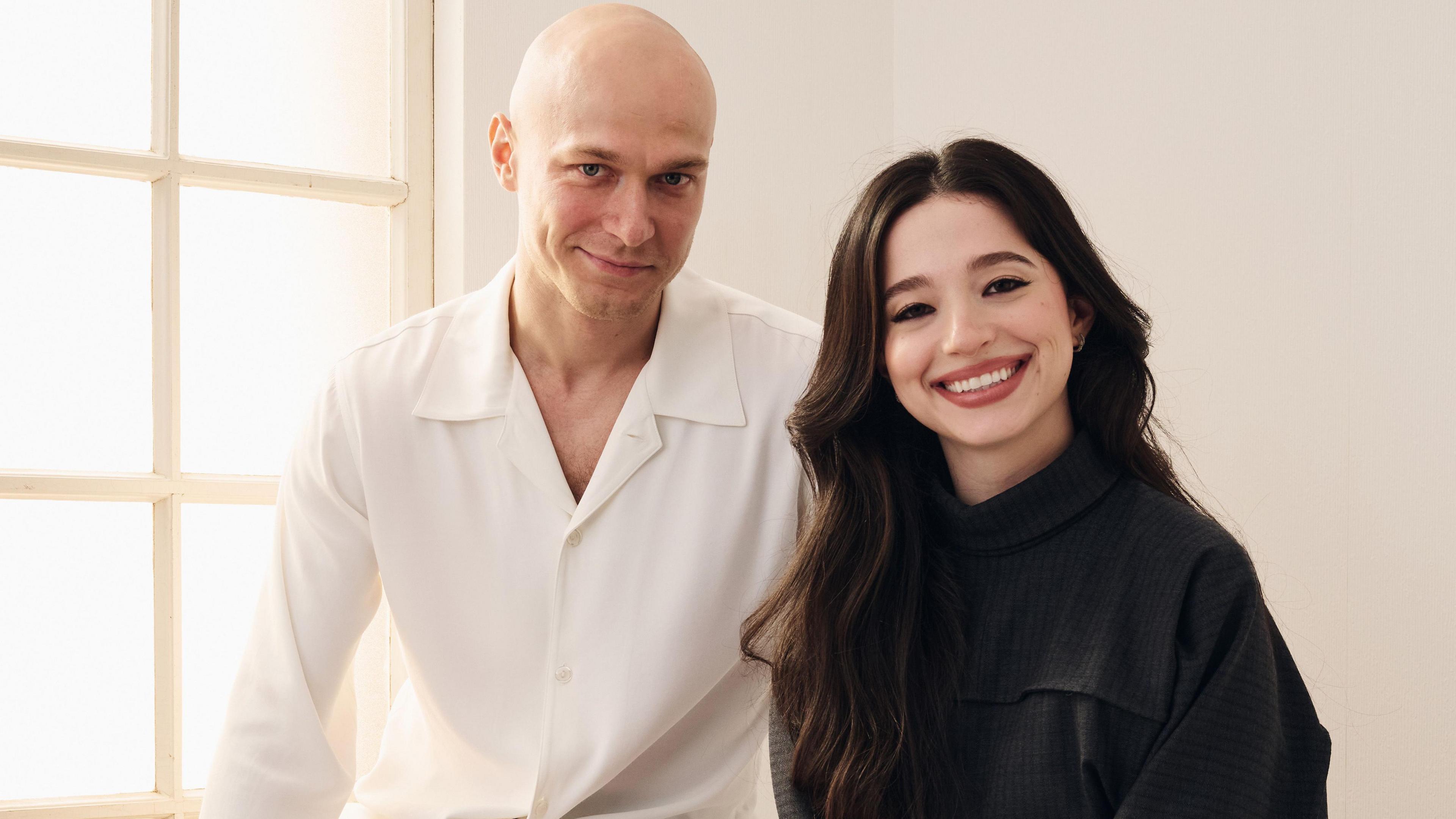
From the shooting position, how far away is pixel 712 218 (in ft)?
Answer: 8.47

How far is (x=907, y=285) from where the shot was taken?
148 cm

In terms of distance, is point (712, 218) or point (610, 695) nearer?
point (610, 695)

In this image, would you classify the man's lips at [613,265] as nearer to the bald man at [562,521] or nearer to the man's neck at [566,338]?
the bald man at [562,521]

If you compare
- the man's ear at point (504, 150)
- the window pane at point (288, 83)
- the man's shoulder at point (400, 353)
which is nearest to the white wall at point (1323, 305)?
the man's ear at point (504, 150)

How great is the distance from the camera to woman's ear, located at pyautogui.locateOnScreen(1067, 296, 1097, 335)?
1.51 metres

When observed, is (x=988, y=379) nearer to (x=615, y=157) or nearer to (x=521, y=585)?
(x=615, y=157)

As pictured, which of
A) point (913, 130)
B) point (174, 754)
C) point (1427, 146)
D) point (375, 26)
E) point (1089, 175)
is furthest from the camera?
point (913, 130)

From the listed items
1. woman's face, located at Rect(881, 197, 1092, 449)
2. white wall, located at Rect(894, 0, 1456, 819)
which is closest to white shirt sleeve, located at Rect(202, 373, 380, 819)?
woman's face, located at Rect(881, 197, 1092, 449)

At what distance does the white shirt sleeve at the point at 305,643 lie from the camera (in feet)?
5.88

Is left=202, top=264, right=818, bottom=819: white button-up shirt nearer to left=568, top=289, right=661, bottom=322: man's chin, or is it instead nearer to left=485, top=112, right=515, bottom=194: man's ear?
left=568, top=289, right=661, bottom=322: man's chin

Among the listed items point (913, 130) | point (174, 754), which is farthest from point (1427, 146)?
point (174, 754)

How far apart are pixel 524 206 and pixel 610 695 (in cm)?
77

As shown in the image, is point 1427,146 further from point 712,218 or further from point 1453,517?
point 712,218

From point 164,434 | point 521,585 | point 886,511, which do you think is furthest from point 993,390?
point 164,434
